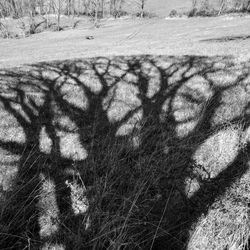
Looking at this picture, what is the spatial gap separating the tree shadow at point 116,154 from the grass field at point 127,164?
0.05 feet

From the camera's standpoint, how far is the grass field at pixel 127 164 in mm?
2186

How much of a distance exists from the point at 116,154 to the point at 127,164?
211 mm

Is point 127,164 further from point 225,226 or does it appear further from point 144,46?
point 144,46

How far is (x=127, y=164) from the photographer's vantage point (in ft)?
Answer: 10.4

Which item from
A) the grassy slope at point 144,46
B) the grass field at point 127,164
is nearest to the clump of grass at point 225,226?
the grass field at point 127,164

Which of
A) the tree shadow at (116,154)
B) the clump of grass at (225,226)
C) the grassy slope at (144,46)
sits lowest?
the grassy slope at (144,46)

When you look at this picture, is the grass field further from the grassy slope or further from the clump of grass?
the grassy slope

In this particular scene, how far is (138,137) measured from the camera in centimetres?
373

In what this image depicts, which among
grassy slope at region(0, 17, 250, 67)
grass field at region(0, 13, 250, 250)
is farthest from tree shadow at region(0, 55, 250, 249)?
grassy slope at region(0, 17, 250, 67)

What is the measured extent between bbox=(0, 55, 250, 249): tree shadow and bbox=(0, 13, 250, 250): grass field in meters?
0.01

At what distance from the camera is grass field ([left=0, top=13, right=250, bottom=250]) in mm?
2186

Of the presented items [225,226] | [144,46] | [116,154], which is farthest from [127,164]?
[144,46]

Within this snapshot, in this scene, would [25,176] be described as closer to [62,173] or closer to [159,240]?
[62,173]

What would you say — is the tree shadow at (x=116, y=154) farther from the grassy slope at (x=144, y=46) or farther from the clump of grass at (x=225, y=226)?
the grassy slope at (x=144, y=46)
